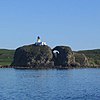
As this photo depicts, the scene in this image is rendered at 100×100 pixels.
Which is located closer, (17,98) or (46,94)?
(17,98)

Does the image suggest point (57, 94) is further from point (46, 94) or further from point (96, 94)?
point (96, 94)

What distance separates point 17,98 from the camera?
2606 inches

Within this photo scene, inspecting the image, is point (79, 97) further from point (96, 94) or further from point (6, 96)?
point (6, 96)

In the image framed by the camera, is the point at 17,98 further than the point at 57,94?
No

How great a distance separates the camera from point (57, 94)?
239 ft

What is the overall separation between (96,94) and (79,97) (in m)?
5.49

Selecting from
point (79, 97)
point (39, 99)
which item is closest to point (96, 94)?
point (79, 97)

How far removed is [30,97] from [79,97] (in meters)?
8.14

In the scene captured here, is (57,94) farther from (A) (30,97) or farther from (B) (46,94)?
(A) (30,97)

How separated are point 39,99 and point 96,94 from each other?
39.5 ft

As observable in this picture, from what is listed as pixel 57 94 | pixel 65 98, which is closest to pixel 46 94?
pixel 57 94

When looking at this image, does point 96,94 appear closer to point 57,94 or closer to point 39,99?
point 57,94

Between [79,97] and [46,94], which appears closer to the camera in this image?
[79,97]

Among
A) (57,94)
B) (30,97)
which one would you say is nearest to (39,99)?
(30,97)
